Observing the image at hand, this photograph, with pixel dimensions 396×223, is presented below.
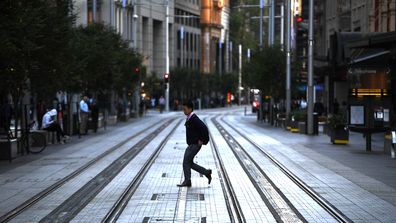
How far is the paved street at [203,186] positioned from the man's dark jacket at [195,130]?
1.02 metres

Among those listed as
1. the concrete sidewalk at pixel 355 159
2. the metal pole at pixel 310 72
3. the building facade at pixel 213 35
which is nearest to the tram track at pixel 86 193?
the concrete sidewalk at pixel 355 159

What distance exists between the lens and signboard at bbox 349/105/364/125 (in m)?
27.2

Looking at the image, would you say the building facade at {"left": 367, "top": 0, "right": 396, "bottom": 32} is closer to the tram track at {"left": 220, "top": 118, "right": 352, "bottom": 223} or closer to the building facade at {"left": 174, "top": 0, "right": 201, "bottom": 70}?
the tram track at {"left": 220, "top": 118, "right": 352, "bottom": 223}

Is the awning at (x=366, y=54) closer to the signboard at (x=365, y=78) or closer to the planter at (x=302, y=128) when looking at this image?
the signboard at (x=365, y=78)

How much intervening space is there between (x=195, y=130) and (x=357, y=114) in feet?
41.2

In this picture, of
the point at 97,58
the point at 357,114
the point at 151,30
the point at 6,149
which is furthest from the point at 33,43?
the point at 151,30

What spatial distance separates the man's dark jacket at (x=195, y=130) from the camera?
627 inches

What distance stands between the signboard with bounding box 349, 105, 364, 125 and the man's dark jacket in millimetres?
12391

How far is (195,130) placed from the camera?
16.0m

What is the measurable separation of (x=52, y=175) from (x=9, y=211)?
5.84 meters

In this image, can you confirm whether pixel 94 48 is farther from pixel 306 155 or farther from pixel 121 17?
pixel 121 17

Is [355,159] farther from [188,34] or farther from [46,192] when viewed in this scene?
[188,34]

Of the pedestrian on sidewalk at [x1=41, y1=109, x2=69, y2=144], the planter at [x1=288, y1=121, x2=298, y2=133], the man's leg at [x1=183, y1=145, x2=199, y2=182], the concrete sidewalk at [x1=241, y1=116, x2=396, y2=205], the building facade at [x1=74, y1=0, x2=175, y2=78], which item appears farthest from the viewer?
the building facade at [x1=74, y1=0, x2=175, y2=78]

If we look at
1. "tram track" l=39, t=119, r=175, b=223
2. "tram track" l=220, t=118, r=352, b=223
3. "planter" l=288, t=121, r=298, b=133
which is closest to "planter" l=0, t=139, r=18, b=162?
"tram track" l=39, t=119, r=175, b=223
